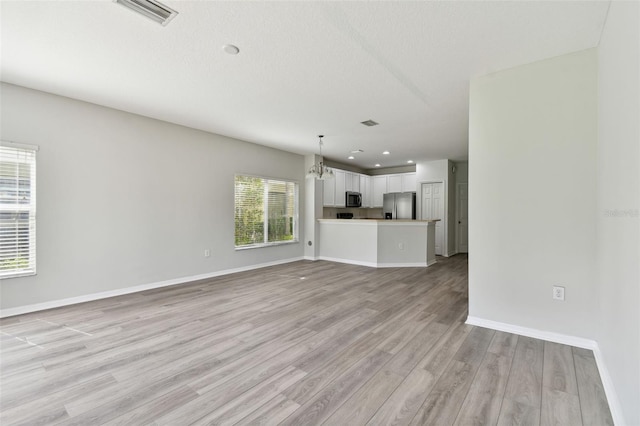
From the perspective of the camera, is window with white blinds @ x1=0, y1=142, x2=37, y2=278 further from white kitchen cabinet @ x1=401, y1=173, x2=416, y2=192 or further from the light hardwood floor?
white kitchen cabinet @ x1=401, y1=173, x2=416, y2=192

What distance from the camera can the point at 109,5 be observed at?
1.96 metres

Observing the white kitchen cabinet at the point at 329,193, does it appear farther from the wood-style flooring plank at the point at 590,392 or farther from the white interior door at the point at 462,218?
the wood-style flooring plank at the point at 590,392

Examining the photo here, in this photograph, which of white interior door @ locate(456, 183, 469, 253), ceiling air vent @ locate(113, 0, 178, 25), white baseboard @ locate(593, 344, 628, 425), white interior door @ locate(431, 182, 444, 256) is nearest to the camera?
white baseboard @ locate(593, 344, 628, 425)

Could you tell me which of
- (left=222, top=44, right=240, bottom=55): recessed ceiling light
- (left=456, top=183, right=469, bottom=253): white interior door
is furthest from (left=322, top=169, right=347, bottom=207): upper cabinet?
(left=222, top=44, right=240, bottom=55): recessed ceiling light

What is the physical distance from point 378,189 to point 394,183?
0.56 m

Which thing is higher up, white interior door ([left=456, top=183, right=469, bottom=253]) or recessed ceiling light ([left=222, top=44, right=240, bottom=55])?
recessed ceiling light ([left=222, top=44, right=240, bottom=55])

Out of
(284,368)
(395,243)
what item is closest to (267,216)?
(395,243)

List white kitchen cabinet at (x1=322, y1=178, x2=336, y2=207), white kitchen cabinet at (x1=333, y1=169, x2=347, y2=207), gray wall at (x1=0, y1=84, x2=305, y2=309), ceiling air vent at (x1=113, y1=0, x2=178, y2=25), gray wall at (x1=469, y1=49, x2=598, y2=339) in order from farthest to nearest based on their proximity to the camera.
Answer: white kitchen cabinet at (x1=333, y1=169, x2=347, y2=207), white kitchen cabinet at (x1=322, y1=178, x2=336, y2=207), gray wall at (x1=0, y1=84, x2=305, y2=309), gray wall at (x1=469, y1=49, x2=598, y2=339), ceiling air vent at (x1=113, y1=0, x2=178, y2=25)

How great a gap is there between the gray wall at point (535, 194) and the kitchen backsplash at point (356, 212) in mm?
5229

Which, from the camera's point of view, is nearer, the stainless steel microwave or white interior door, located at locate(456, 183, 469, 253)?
white interior door, located at locate(456, 183, 469, 253)

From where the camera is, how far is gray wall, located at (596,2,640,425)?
132 centimetres

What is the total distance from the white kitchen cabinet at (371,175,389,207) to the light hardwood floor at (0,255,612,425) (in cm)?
560

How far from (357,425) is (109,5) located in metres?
3.10

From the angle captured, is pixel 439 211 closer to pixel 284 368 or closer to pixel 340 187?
pixel 340 187
